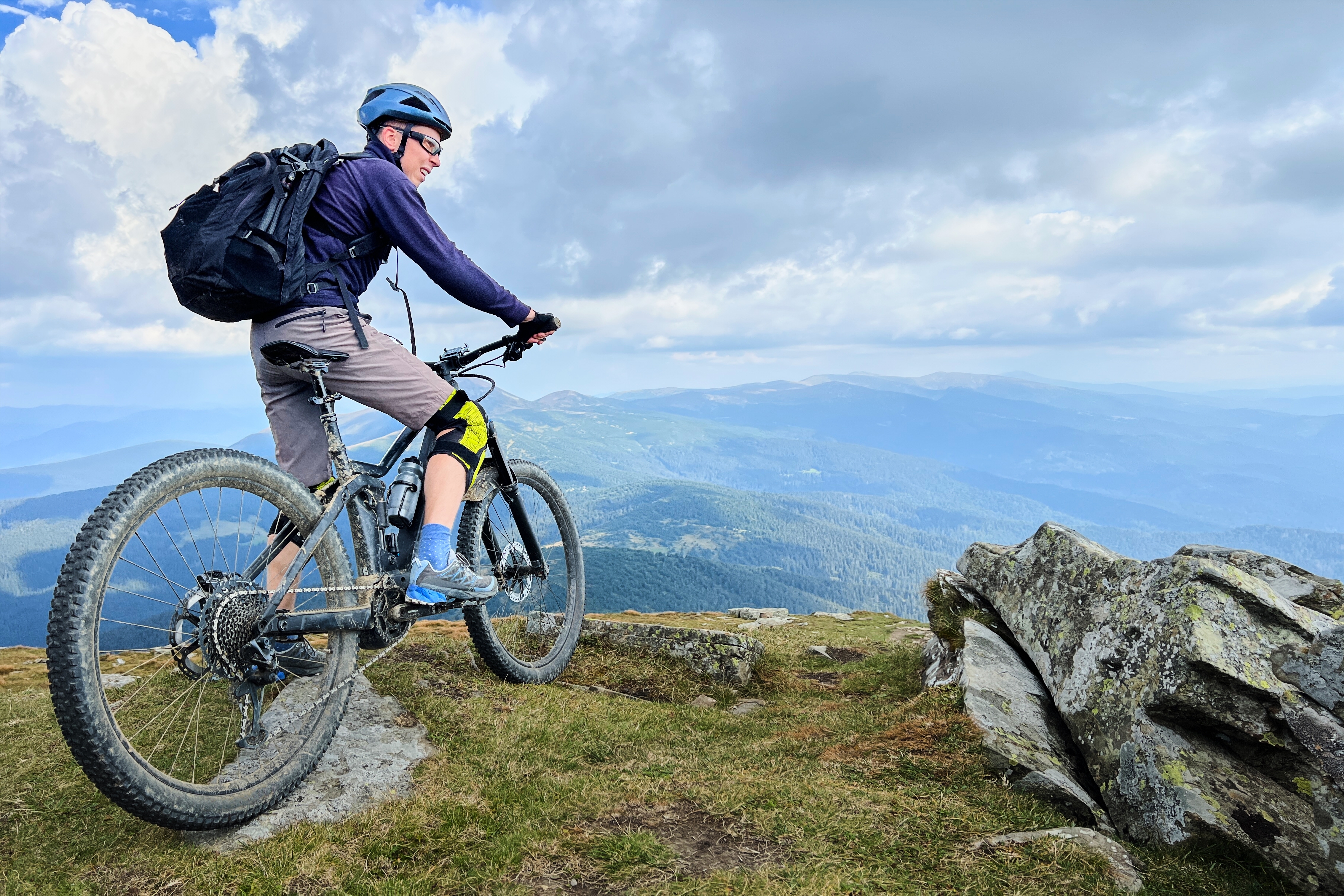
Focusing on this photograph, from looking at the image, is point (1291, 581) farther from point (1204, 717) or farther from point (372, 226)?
point (372, 226)

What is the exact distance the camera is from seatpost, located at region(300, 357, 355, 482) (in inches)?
205

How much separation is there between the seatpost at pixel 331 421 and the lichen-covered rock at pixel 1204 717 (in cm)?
690

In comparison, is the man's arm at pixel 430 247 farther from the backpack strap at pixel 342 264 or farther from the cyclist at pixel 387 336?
the backpack strap at pixel 342 264

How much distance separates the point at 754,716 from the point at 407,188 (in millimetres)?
6960

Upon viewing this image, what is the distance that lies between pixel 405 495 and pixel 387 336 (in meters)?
1.37

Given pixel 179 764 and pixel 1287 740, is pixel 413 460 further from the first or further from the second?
pixel 1287 740

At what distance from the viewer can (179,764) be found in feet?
17.2

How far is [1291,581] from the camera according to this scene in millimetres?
7758

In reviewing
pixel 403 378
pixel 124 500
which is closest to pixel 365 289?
pixel 403 378

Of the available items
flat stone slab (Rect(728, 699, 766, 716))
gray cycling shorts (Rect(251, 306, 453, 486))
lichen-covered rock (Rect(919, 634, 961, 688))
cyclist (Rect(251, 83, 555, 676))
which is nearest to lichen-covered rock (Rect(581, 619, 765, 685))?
flat stone slab (Rect(728, 699, 766, 716))

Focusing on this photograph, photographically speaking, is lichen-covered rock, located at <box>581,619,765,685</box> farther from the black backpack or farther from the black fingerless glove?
the black backpack

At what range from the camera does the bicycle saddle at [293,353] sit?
4957mm

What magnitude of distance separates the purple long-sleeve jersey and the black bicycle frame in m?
0.88

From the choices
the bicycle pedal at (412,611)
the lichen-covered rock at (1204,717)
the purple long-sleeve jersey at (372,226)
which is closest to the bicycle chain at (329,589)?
the bicycle pedal at (412,611)
